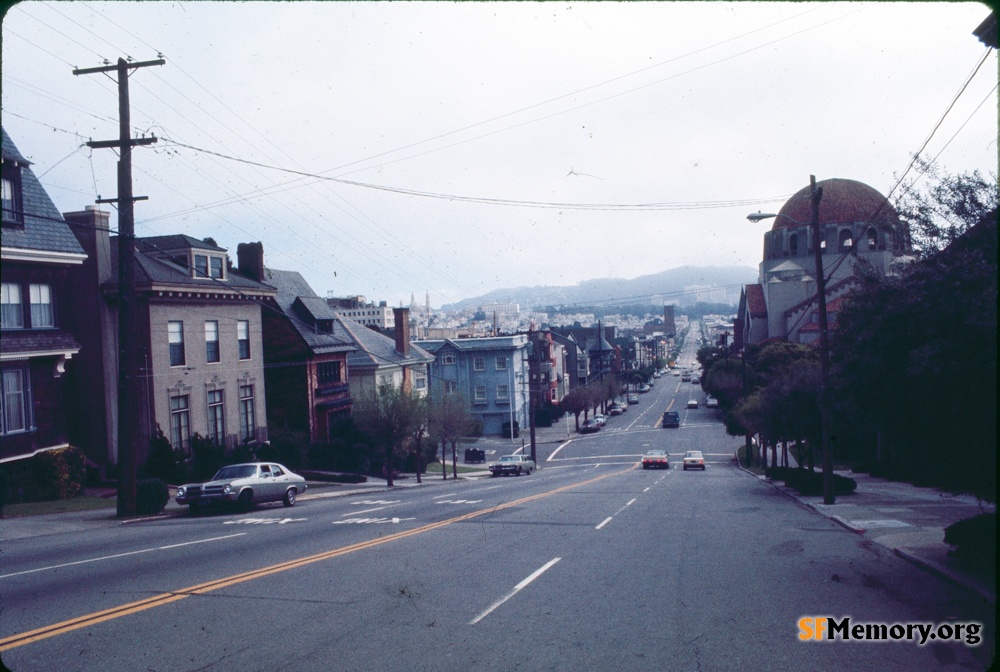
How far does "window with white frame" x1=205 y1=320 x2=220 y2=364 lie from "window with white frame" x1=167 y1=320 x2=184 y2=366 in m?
1.63

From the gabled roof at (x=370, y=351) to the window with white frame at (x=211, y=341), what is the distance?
14.4 meters

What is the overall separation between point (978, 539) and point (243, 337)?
32.3 metres

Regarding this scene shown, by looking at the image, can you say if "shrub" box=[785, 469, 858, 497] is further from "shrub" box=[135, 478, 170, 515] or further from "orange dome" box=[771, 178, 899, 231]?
"orange dome" box=[771, 178, 899, 231]

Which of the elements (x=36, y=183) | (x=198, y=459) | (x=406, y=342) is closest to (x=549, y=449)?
(x=406, y=342)

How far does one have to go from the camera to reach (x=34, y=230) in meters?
23.9

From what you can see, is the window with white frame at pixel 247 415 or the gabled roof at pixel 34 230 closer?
the gabled roof at pixel 34 230

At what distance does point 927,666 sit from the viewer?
723 centimetres

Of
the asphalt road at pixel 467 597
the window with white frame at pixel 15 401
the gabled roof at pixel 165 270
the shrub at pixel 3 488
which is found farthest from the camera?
the gabled roof at pixel 165 270

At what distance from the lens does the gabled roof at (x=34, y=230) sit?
909 inches

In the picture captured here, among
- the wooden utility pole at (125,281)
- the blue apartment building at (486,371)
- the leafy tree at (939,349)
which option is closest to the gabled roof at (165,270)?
the wooden utility pole at (125,281)

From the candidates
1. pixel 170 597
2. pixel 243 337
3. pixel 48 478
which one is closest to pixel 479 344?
pixel 243 337

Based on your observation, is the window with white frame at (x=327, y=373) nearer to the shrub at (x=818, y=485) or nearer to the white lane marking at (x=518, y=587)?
the shrub at (x=818, y=485)

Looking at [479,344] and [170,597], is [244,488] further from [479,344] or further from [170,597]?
[479,344]

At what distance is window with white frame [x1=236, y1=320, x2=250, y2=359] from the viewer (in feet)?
119
